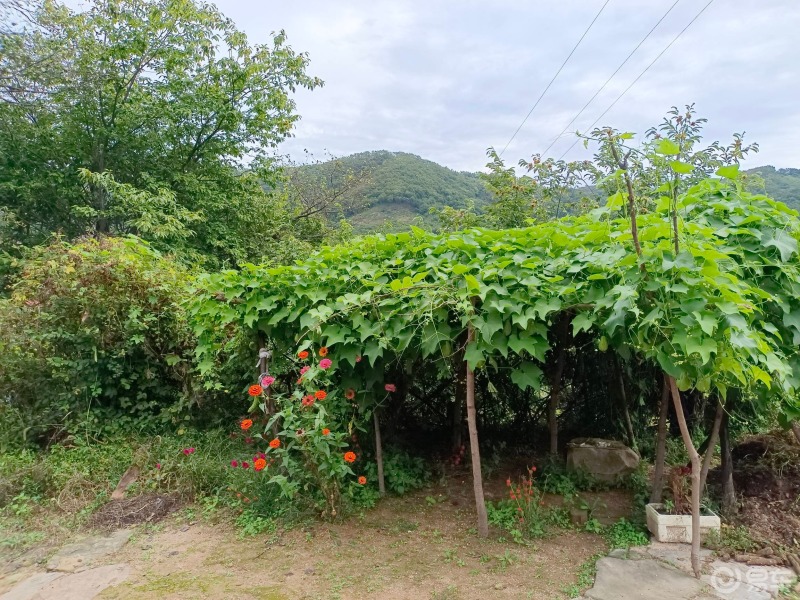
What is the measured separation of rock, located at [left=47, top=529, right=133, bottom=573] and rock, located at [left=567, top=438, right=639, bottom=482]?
349cm

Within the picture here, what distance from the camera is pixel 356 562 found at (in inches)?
120

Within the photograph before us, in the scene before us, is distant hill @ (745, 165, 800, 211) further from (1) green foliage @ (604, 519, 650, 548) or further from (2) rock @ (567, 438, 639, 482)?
(1) green foliage @ (604, 519, 650, 548)

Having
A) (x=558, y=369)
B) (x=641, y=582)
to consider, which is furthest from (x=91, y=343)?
(x=641, y=582)

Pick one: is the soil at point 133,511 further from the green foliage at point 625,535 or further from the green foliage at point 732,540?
the green foliage at point 732,540

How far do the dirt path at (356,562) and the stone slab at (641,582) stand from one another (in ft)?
0.57

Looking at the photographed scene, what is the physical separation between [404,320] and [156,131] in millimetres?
8862

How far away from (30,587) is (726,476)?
458 centimetres

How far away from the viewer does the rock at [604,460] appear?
408 cm

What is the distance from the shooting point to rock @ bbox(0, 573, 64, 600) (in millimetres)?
2844

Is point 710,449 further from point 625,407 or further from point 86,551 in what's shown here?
point 86,551

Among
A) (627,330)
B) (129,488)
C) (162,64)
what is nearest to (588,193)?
(627,330)

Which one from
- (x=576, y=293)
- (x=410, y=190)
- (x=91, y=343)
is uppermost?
(x=410, y=190)

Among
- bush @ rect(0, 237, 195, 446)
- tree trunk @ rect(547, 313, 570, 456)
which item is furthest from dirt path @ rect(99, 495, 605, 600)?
bush @ rect(0, 237, 195, 446)

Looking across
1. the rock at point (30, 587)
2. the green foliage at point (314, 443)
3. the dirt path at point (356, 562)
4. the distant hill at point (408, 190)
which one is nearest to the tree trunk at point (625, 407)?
the dirt path at point (356, 562)
